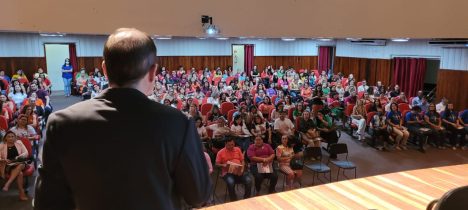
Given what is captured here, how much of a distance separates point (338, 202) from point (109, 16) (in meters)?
3.96

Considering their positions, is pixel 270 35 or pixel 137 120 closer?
pixel 137 120

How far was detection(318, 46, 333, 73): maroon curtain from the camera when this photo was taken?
19250 mm

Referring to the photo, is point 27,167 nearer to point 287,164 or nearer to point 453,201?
point 287,164

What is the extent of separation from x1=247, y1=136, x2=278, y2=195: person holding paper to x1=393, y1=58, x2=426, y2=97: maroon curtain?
10453 mm

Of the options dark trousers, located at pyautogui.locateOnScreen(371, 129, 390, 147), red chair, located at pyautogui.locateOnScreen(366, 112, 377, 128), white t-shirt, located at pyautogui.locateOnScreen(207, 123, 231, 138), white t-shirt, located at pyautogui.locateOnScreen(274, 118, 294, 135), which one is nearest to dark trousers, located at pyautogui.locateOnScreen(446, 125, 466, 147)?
dark trousers, located at pyautogui.locateOnScreen(371, 129, 390, 147)

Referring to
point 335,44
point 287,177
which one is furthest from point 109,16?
point 335,44

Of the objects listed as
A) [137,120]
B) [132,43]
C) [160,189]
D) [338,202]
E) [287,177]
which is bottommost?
[287,177]

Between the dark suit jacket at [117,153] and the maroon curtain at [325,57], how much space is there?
19.2 m

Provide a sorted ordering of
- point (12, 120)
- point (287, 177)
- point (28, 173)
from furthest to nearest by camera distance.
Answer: point (12, 120)
point (287, 177)
point (28, 173)

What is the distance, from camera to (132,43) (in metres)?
0.91

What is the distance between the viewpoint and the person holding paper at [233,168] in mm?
5312

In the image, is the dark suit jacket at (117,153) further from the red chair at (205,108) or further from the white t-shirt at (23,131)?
the red chair at (205,108)


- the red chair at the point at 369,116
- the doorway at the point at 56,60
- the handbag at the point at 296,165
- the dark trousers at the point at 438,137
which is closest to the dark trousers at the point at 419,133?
the dark trousers at the point at 438,137

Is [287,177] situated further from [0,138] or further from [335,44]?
[335,44]
